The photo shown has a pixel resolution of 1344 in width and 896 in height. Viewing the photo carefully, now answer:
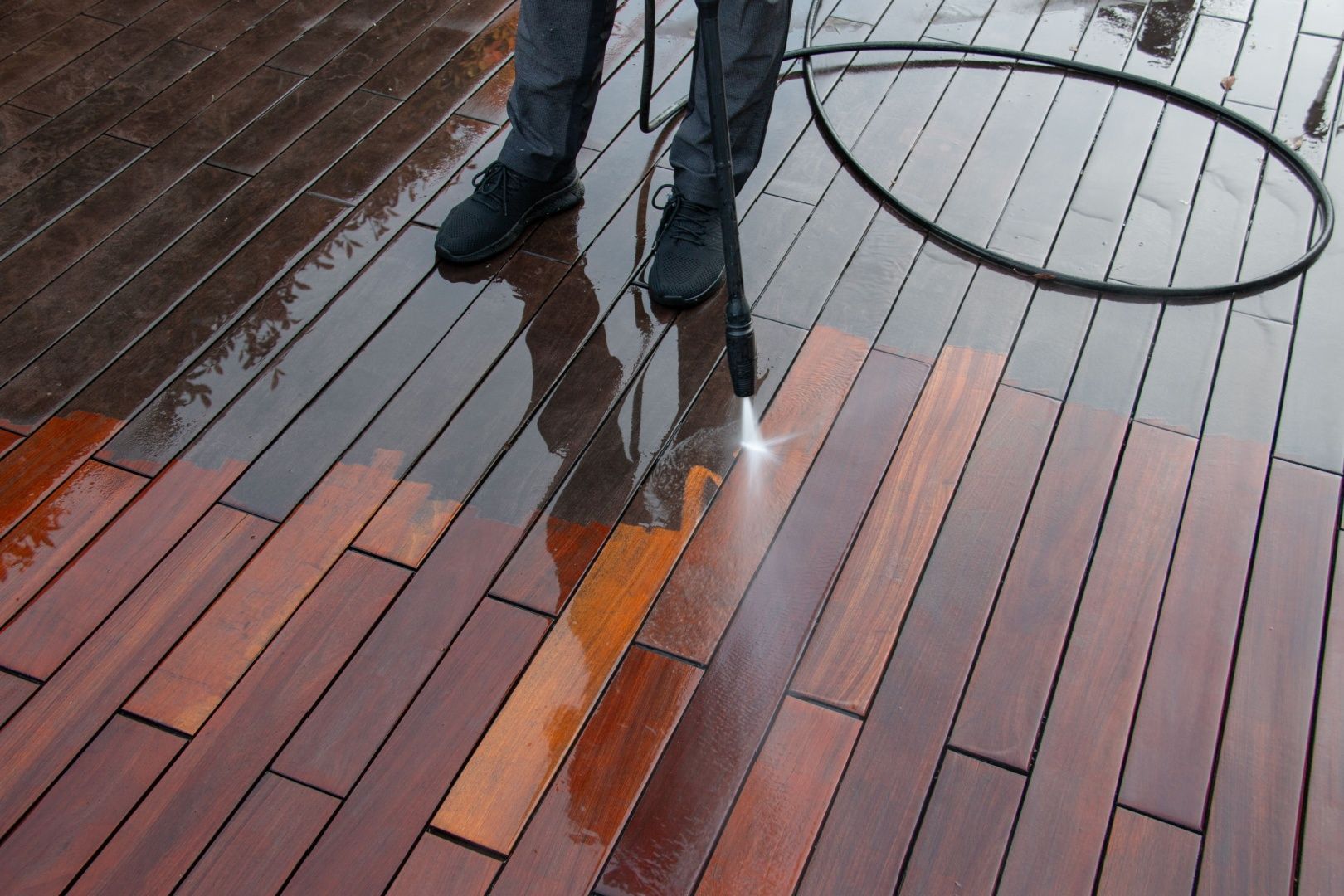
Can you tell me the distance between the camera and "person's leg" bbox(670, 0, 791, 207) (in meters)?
1.73

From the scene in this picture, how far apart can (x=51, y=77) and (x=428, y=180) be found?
3.24 ft

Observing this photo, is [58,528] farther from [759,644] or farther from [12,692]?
[759,644]

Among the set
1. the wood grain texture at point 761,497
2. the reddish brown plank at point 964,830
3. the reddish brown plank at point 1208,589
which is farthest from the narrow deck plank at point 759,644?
the reddish brown plank at point 1208,589

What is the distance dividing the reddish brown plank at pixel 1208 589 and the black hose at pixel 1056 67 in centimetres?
17

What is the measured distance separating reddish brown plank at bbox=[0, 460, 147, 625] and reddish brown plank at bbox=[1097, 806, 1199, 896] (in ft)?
4.84

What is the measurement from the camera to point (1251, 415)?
1.74 meters

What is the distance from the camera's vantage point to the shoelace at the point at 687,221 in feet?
6.43

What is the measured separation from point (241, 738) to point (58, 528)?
1.64 feet

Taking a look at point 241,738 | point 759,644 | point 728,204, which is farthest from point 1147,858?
point 241,738

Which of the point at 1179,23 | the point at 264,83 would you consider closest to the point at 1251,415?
the point at 1179,23

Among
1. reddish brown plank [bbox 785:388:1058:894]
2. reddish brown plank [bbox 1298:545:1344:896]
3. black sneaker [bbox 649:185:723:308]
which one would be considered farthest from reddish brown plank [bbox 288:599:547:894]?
reddish brown plank [bbox 1298:545:1344:896]

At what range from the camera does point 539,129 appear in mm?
1938

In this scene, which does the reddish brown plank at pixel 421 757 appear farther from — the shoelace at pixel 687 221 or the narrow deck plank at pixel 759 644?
the shoelace at pixel 687 221

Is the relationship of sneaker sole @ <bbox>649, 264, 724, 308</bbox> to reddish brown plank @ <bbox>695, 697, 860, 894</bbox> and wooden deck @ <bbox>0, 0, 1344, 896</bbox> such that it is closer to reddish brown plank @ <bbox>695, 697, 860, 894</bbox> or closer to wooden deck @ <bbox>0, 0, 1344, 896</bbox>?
wooden deck @ <bbox>0, 0, 1344, 896</bbox>
